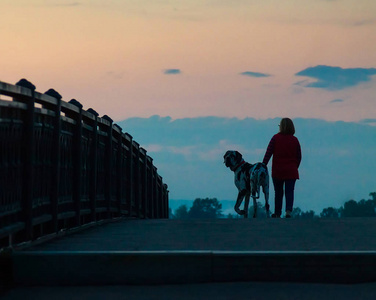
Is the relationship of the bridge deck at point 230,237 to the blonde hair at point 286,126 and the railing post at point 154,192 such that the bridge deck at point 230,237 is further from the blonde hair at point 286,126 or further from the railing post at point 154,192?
the railing post at point 154,192

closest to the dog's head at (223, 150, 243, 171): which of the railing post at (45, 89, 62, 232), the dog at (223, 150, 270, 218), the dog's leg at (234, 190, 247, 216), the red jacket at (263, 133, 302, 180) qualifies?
the dog at (223, 150, 270, 218)

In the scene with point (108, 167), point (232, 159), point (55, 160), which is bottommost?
point (55, 160)

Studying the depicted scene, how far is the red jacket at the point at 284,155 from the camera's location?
16.7 meters

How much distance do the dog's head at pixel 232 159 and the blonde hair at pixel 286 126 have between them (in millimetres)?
2926

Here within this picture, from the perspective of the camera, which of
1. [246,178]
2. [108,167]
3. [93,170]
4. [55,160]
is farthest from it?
[246,178]

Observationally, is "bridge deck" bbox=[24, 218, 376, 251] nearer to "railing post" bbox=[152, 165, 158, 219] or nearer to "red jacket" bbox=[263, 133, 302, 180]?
"red jacket" bbox=[263, 133, 302, 180]

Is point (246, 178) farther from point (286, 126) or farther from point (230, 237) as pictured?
point (230, 237)

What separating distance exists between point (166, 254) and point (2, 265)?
1.37m

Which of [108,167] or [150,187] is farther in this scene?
[150,187]

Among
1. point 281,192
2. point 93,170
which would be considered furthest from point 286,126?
point 93,170

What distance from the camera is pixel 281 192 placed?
55.8ft

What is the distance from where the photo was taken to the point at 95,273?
7.44 m

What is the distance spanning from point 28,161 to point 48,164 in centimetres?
113

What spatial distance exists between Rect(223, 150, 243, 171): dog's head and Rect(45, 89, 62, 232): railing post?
369 inches
